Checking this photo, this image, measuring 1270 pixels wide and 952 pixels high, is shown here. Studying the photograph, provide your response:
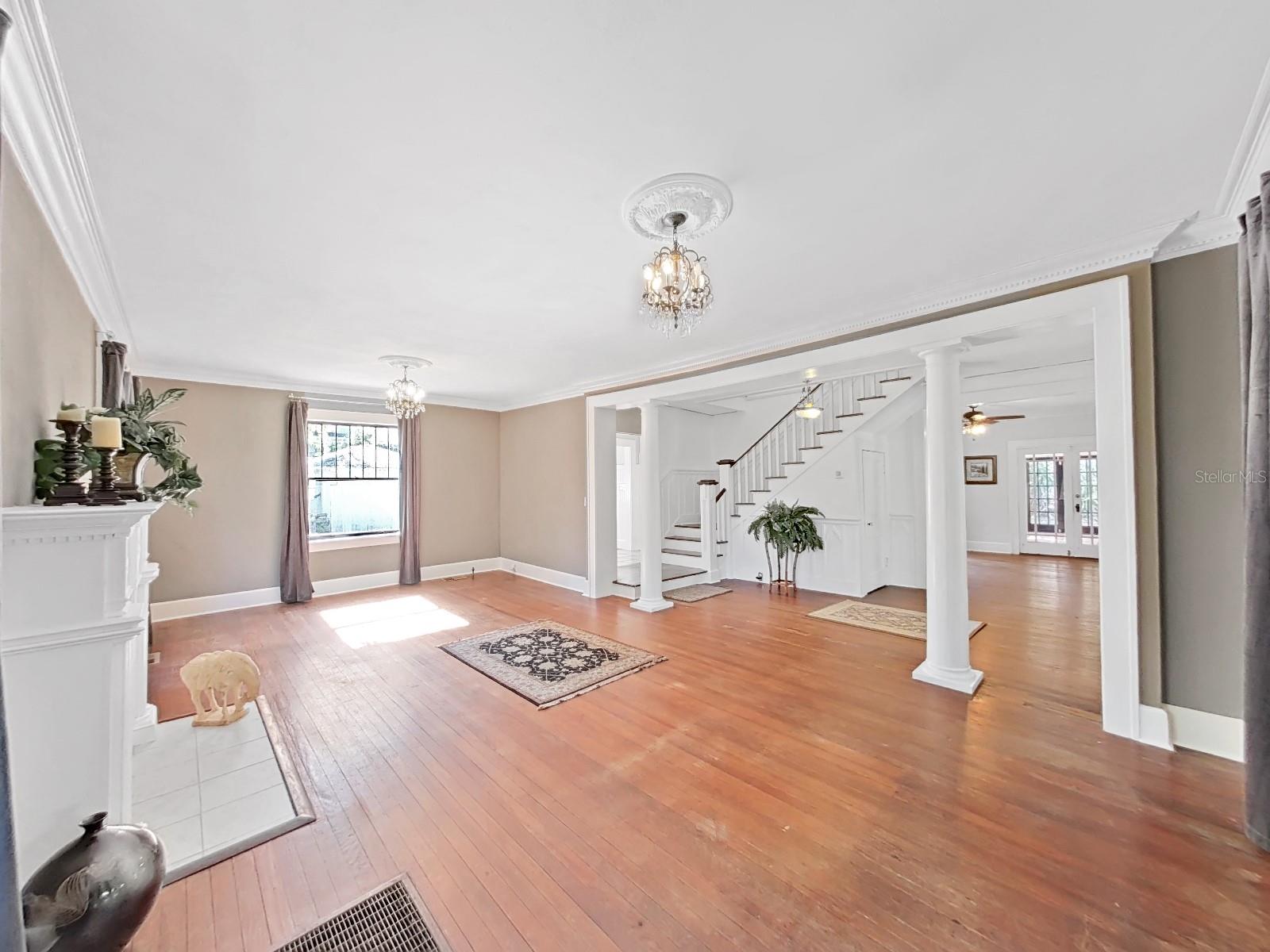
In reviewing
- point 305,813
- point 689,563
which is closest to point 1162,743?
point 305,813

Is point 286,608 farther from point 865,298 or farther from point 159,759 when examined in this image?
point 865,298

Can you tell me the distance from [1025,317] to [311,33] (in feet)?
11.8

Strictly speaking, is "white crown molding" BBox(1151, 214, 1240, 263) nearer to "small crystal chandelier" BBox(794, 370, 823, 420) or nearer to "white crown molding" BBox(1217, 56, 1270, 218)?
"white crown molding" BBox(1217, 56, 1270, 218)

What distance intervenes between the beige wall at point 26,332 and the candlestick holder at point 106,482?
19 centimetres

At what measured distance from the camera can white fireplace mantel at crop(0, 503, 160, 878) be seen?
1403 millimetres

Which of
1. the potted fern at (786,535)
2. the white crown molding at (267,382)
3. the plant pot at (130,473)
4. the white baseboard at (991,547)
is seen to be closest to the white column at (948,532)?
the potted fern at (786,535)

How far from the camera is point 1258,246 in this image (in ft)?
5.99

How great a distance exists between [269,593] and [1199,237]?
27.1 feet

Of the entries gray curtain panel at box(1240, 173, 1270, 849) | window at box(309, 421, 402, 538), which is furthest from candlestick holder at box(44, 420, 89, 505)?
window at box(309, 421, 402, 538)

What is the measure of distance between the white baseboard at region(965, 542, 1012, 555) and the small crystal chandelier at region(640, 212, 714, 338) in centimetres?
935

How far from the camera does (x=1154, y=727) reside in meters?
2.63

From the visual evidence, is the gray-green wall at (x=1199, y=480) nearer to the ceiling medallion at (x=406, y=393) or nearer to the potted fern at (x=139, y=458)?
the potted fern at (x=139, y=458)

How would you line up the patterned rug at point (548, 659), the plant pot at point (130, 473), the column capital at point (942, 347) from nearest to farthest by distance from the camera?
the plant pot at point (130, 473) < the column capital at point (942, 347) < the patterned rug at point (548, 659)

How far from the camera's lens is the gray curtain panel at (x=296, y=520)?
19.3 feet
